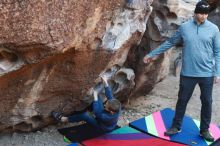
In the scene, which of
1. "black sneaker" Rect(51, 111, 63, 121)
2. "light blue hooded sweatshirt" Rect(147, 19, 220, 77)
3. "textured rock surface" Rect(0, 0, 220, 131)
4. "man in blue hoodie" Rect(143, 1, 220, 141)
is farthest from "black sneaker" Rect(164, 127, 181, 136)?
"black sneaker" Rect(51, 111, 63, 121)

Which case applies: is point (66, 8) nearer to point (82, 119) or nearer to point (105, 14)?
point (105, 14)

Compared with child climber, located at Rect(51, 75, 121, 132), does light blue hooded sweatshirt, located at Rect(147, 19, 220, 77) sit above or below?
above

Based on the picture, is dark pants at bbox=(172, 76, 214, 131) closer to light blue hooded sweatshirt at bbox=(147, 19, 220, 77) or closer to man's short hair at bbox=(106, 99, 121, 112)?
light blue hooded sweatshirt at bbox=(147, 19, 220, 77)

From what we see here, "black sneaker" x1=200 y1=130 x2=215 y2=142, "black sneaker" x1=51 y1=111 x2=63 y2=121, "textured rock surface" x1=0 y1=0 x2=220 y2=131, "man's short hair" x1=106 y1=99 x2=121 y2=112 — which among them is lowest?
"black sneaker" x1=200 y1=130 x2=215 y2=142

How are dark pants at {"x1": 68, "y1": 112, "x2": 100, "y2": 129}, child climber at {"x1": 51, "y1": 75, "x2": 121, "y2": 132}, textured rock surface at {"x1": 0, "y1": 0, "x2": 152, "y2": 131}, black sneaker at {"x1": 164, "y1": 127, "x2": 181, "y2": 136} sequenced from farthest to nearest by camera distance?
black sneaker at {"x1": 164, "y1": 127, "x2": 181, "y2": 136}, dark pants at {"x1": 68, "y1": 112, "x2": 100, "y2": 129}, child climber at {"x1": 51, "y1": 75, "x2": 121, "y2": 132}, textured rock surface at {"x1": 0, "y1": 0, "x2": 152, "y2": 131}

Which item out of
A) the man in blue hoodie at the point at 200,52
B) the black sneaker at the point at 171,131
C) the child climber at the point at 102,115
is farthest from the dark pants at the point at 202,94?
the child climber at the point at 102,115

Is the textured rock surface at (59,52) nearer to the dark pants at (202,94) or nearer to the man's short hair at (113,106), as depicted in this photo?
the man's short hair at (113,106)

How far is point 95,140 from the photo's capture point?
4516mm

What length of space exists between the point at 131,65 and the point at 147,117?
Answer: 725 mm

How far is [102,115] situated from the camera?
4305 mm

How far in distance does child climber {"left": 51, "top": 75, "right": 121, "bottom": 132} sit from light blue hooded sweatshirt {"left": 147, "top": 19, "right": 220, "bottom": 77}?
765 mm

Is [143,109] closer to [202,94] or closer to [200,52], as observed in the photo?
[202,94]

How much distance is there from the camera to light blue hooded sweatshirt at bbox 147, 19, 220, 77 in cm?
416

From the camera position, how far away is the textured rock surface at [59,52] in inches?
142
